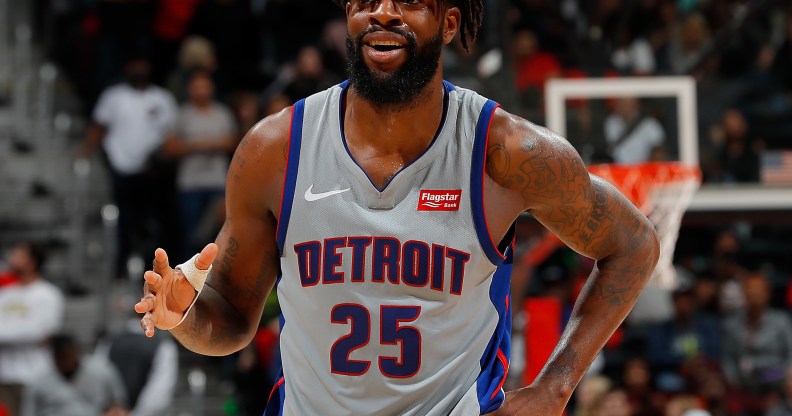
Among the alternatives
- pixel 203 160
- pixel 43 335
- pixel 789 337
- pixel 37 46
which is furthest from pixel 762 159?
pixel 37 46

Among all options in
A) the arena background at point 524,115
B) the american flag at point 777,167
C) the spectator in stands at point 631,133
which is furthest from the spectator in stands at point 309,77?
the american flag at point 777,167

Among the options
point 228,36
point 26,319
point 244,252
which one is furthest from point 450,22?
point 228,36

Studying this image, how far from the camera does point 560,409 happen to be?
374 centimetres

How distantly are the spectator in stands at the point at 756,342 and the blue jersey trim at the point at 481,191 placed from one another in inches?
333

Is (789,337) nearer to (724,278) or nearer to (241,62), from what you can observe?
(724,278)

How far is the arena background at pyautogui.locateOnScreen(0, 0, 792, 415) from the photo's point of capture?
10148 mm

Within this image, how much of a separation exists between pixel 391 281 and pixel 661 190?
19.3 feet

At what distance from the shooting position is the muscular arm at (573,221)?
3.64 m

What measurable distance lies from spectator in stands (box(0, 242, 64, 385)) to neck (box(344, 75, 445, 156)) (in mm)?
7310

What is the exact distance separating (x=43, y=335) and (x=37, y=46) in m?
4.72

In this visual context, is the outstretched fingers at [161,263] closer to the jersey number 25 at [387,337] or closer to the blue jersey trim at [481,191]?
the jersey number 25 at [387,337]

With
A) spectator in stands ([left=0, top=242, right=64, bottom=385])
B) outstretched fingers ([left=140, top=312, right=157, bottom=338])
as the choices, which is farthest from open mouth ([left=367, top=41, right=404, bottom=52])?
spectator in stands ([left=0, top=242, right=64, bottom=385])

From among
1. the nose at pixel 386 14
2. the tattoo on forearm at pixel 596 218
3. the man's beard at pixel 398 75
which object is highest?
the nose at pixel 386 14

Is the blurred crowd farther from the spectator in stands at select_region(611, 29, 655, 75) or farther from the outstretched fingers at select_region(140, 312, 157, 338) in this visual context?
the outstretched fingers at select_region(140, 312, 157, 338)
